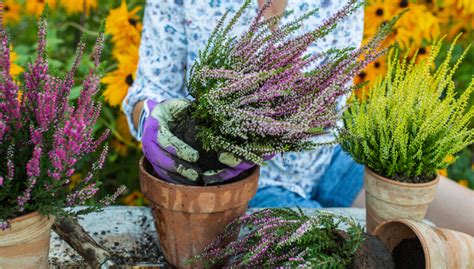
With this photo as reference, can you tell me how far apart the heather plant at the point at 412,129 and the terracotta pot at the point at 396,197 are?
2 cm

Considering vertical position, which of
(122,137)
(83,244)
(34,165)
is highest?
(34,165)

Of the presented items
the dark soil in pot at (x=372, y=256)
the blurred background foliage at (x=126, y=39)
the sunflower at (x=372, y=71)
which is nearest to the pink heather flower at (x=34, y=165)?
the dark soil in pot at (x=372, y=256)

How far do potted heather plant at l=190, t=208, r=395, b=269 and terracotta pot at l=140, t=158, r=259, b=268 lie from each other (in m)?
0.04

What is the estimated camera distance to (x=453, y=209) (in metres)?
1.37

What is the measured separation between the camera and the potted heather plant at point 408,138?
3.05 feet

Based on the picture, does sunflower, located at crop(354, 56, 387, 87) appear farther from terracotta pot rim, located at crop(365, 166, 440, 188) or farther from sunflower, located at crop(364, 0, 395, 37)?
terracotta pot rim, located at crop(365, 166, 440, 188)

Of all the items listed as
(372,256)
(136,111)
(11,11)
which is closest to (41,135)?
(372,256)

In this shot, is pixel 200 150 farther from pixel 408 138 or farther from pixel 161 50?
pixel 161 50

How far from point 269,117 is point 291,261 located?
208mm

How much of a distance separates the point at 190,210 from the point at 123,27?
1.00 metres

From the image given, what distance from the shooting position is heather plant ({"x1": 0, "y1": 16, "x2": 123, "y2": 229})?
2.19 ft

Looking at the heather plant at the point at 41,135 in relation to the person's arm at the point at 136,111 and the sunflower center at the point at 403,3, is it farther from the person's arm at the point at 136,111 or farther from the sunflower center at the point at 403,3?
the sunflower center at the point at 403,3

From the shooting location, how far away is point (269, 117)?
0.77m

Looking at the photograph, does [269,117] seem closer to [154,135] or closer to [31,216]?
[154,135]
